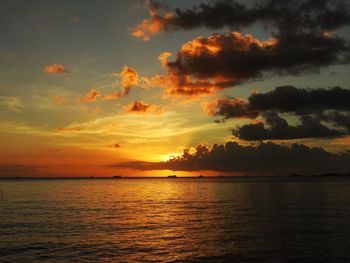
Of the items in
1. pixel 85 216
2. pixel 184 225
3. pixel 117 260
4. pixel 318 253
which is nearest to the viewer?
pixel 117 260

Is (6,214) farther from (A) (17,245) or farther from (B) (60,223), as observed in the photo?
(A) (17,245)

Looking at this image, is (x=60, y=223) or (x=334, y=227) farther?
(x=60, y=223)

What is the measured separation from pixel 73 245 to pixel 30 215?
3390cm

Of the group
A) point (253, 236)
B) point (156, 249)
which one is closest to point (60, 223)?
point (156, 249)

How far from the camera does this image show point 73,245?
4350 centimetres

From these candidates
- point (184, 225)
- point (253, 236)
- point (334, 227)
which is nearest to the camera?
point (253, 236)

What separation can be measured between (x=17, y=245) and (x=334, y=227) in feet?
139

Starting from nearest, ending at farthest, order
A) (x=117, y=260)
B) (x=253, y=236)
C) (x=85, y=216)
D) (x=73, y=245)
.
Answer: (x=117, y=260) → (x=73, y=245) → (x=253, y=236) → (x=85, y=216)

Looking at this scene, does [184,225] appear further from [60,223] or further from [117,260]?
[117,260]

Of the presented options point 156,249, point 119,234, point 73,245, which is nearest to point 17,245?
point 73,245

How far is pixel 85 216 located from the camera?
72.4 m

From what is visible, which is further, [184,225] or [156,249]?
[184,225]

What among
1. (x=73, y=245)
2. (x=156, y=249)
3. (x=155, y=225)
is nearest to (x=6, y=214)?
(x=155, y=225)

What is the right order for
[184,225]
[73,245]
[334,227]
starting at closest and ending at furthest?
[73,245] → [334,227] → [184,225]
